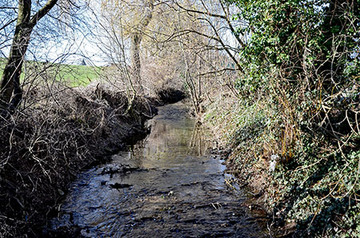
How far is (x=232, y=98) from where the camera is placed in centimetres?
1416

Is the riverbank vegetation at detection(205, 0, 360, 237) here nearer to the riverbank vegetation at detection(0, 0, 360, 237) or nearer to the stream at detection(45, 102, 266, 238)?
the riverbank vegetation at detection(0, 0, 360, 237)

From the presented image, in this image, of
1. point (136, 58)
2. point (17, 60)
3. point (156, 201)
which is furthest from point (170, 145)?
point (136, 58)

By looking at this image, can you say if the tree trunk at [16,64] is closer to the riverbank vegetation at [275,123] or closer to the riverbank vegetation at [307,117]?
the riverbank vegetation at [275,123]

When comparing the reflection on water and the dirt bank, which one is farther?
the reflection on water

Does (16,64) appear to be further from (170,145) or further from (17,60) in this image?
(170,145)

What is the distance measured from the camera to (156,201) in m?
6.62

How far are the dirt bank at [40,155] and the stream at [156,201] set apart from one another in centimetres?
46

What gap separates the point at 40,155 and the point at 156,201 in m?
3.29

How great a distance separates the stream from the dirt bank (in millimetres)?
459

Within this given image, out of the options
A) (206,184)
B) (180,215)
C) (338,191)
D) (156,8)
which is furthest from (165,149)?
(338,191)

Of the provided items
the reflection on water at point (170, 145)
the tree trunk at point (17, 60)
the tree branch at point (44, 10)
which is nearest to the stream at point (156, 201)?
the reflection on water at point (170, 145)

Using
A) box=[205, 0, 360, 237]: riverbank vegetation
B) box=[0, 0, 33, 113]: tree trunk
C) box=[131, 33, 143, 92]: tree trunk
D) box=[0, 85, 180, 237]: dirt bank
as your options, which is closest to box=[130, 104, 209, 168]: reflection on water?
box=[0, 85, 180, 237]: dirt bank

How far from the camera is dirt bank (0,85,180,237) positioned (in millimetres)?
4953

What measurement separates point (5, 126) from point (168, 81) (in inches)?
1021
